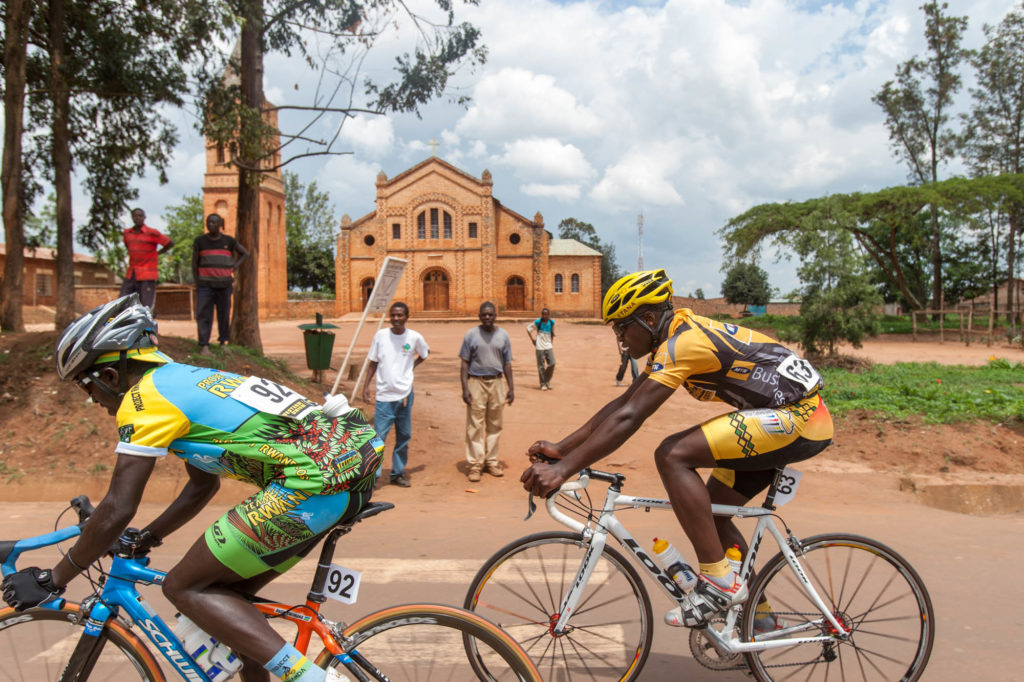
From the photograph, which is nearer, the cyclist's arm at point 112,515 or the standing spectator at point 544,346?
the cyclist's arm at point 112,515

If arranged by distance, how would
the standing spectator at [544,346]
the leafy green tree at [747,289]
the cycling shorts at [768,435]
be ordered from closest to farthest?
the cycling shorts at [768,435] → the standing spectator at [544,346] → the leafy green tree at [747,289]

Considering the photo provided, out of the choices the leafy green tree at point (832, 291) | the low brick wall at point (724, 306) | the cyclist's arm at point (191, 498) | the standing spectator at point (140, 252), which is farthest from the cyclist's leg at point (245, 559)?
the low brick wall at point (724, 306)

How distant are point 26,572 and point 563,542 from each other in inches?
80.2

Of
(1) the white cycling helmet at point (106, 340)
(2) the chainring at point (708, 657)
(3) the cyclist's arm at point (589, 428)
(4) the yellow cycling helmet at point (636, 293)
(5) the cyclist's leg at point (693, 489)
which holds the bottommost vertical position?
(2) the chainring at point (708, 657)

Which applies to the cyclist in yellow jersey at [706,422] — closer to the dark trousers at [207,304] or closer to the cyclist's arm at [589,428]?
the cyclist's arm at [589,428]

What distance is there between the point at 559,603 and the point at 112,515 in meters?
1.90

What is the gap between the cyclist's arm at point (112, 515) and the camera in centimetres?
229

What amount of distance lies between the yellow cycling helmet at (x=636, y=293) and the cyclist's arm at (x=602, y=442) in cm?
39

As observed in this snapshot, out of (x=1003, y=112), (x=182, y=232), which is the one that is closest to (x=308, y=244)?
(x=182, y=232)

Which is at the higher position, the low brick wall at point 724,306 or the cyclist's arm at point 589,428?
the low brick wall at point 724,306

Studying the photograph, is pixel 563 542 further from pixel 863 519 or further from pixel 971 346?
pixel 971 346

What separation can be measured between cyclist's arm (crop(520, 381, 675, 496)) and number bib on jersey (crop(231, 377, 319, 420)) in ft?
3.18

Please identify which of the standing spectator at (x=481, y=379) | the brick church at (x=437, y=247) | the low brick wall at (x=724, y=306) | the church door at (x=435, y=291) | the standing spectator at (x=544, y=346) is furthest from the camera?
the low brick wall at (x=724, y=306)

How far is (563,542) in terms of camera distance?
322 centimetres
